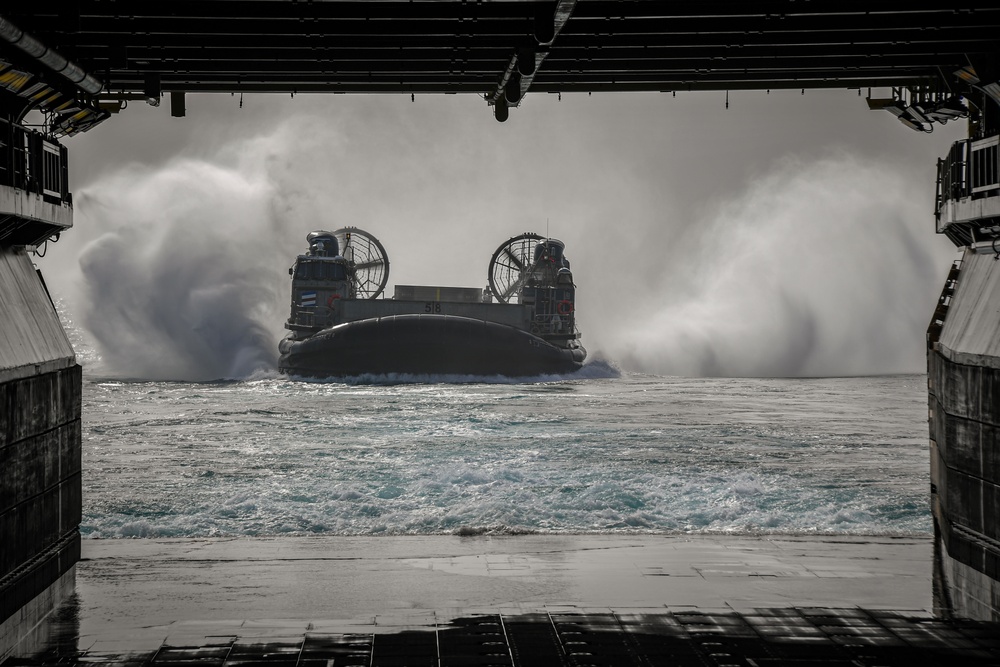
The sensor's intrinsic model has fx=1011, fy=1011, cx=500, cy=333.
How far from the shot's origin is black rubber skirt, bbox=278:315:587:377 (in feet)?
138

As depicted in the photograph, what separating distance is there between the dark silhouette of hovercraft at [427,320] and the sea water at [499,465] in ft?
27.3

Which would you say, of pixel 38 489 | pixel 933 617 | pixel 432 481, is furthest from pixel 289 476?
pixel 933 617

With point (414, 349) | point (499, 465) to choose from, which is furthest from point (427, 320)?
point (499, 465)

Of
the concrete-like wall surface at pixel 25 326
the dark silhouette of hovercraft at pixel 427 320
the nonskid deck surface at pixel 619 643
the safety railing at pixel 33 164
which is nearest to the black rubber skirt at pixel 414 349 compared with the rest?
the dark silhouette of hovercraft at pixel 427 320

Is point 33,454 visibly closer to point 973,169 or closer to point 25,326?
point 25,326

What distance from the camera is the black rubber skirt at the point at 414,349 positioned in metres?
42.0

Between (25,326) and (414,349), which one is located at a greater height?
(25,326)

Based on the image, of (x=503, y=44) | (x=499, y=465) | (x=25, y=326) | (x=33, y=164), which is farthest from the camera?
(x=499, y=465)

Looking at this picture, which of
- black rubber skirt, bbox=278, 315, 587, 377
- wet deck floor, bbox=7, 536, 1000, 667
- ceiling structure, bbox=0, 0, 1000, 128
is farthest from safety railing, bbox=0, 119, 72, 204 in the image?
black rubber skirt, bbox=278, 315, 587, 377

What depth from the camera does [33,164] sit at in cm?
1000

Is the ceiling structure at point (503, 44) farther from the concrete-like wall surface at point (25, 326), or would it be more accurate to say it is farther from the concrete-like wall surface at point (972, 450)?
the concrete-like wall surface at point (972, 450)

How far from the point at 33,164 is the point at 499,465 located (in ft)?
32.2

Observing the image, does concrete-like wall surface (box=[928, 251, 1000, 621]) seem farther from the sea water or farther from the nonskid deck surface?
the sea water

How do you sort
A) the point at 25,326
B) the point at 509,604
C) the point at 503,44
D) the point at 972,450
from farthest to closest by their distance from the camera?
the point at 503,44, the point at 25,326, the point at 972,450, the point at 509,604
